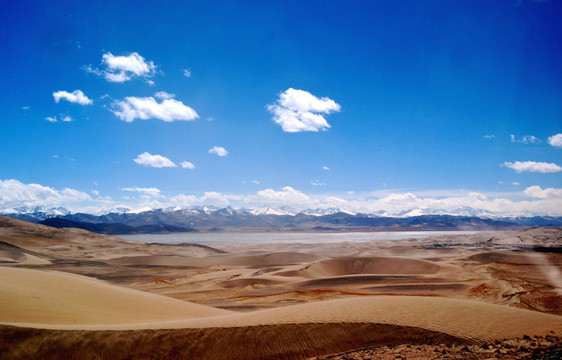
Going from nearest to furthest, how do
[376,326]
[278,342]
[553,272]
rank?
1. [278,342]
2. [376,326]
3. [553,272]

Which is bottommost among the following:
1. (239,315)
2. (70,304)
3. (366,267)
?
(366,267)

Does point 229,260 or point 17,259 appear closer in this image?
point 17,259

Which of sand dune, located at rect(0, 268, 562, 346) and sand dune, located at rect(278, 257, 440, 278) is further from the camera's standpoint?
sand dune, located at rect(278, 257, 440, 278)

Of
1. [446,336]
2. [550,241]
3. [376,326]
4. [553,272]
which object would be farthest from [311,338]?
[550,241]

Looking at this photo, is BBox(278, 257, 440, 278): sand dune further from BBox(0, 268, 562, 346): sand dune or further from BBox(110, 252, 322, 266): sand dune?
BBox(0, 268, 562, 346): sand dune

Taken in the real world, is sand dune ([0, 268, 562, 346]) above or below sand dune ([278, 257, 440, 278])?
above

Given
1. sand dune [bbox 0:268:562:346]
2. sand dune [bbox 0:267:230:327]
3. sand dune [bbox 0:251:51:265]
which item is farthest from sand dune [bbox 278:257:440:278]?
sand dune [bbox 0:251:51:265]

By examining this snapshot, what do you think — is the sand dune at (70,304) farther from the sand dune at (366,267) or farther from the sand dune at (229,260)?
the sand dune at (229,260)

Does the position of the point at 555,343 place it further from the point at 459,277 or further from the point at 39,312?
the point at 459,277

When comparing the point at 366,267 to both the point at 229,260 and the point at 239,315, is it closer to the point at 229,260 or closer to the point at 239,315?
the point at 229,260

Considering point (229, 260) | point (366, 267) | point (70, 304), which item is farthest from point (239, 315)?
point (229, 260)

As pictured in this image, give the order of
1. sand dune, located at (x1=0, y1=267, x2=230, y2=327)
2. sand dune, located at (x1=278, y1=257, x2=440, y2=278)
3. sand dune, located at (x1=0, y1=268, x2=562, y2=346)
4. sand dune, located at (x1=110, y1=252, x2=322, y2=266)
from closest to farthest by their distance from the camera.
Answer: sand dune, located at (x1=0, y1=268, x2=562, y2=346), sand dune, located at (x1=0, y1=267, x2=230, y2=327), sand dune, located at (x1=278, y1=257, x2=440, y2=278), sand dune, located at (x1=110, y1=252, x2=322, y2=266)
